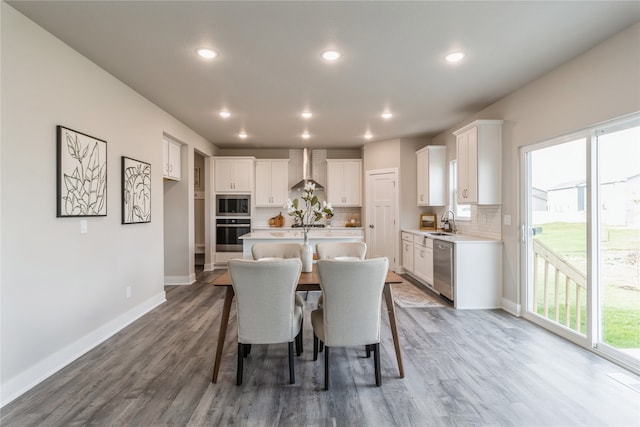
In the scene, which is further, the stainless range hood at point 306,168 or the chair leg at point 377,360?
the stainless range hood at point 306,168

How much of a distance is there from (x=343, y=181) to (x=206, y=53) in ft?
14.9

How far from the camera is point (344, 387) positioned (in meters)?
2.27

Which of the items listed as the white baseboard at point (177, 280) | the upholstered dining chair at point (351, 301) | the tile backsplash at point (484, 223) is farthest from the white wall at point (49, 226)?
the tile backsplash at point (484, 223)

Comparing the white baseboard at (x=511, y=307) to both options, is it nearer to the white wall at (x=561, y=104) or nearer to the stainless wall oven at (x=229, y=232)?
the white wall at (x=561, y=104)

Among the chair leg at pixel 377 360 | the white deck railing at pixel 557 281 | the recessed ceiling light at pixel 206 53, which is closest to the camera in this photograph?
the chair leg at pixel 377 360

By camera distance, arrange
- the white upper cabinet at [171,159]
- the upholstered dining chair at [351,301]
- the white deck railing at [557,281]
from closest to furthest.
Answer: the upholstered dining chair at [351,301] < the white deck railing at [557,281] < the white upper cabinet at [171,159]

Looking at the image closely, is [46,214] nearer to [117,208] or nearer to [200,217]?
[117,208]

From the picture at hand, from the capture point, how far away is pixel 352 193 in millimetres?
7023

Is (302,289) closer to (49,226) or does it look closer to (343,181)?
(49,226)

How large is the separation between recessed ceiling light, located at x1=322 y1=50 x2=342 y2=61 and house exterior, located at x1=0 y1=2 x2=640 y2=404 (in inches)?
86.9

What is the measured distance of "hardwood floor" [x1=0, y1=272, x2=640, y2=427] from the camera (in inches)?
76.1

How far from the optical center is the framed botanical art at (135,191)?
11.3 feet

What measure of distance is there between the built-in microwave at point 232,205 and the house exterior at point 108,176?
244 centimetres

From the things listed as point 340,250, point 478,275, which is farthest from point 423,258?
point 340,250
